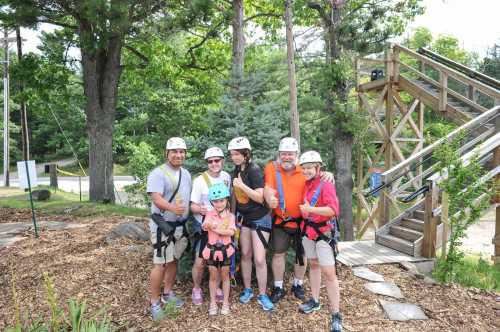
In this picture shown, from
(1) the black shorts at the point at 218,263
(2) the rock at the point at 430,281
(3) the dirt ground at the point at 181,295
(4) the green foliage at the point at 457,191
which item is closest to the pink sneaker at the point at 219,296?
(3) the dirt ground at the point at 181,295

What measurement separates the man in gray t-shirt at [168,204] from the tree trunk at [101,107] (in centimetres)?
821

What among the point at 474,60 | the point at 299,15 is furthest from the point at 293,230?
the point at 474,60

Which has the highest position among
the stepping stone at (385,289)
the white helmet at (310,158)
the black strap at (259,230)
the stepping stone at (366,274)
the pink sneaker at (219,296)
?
the white helmet at (310,158)

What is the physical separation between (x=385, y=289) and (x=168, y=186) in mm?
3160

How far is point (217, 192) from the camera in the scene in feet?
13.3

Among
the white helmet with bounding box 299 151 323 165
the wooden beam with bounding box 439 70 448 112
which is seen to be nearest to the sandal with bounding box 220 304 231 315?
the white helmet with bounding box 299 151 323 165

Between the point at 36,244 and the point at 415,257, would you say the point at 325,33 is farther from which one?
the point at 36,244

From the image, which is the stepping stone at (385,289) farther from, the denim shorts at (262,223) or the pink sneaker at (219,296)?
the pink sneaker at (219,296)

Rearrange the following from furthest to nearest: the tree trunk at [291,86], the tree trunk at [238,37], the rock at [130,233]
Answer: the tree trunk at [238,37] → the tree trunk at [291,86] → the rock at [130,233]

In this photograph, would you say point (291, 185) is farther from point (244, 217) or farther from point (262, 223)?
point (244, 217)

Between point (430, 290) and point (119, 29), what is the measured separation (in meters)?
8.92

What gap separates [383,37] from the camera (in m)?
11.9

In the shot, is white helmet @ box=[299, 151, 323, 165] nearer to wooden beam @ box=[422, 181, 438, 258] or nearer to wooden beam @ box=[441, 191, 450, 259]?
wooden beam @ box=[441, 191, 450, 259]

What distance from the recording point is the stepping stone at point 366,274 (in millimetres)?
5367
